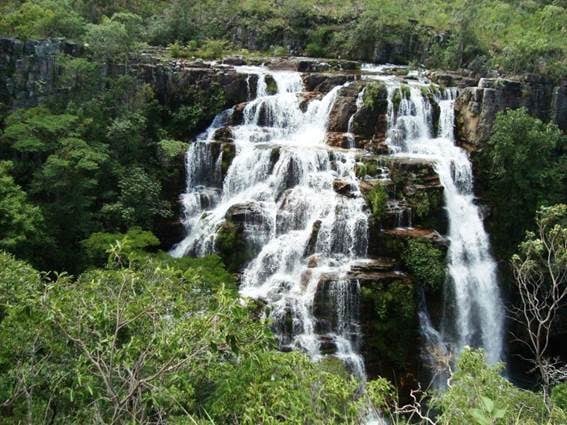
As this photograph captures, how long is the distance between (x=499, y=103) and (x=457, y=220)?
592 cm

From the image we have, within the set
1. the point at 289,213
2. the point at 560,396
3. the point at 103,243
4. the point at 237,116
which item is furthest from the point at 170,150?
the point at 560,396

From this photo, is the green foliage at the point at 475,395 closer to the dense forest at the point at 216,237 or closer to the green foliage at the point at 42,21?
the dense forest at the point at 216,237

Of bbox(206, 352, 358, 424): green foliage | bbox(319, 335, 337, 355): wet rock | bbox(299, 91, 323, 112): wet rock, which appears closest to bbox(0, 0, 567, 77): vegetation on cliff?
bbox(299, 91, 323, 112): wet rock

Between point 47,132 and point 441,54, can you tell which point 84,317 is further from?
point 441,54

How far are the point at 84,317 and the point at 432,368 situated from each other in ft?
41.5

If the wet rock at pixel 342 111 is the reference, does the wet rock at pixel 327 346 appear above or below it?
below

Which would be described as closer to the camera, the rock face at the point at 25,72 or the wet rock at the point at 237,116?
the rock face at the point at 25,72

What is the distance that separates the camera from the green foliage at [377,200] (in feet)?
58.5

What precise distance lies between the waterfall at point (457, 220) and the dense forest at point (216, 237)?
1.04 feet

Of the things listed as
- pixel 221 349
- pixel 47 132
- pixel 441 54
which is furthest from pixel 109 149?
pixel 441 54

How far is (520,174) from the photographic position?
64.0 feet

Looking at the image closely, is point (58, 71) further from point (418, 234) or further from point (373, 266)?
point (418, 234)

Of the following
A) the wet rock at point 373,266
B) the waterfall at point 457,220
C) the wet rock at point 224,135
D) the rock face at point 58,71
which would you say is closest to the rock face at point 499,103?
the waterfall at point 457,220

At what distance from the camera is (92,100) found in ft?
69.9
